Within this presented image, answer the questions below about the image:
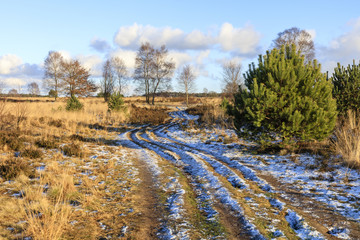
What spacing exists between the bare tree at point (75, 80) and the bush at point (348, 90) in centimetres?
3101

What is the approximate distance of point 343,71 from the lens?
1086cm

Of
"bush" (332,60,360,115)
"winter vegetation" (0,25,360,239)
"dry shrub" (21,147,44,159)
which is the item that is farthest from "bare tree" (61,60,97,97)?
"bush" (332,60,360,115)

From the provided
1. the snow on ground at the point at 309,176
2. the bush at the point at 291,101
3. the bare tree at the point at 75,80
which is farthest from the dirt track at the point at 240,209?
the bare tree at the point at 75,80

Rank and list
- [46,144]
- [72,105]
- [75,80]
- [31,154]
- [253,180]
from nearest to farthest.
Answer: [253,180], [31,154], [46,144], [72,105], [75,80]

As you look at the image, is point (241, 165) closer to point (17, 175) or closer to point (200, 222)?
point (200, 222)

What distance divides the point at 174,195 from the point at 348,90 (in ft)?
34.7

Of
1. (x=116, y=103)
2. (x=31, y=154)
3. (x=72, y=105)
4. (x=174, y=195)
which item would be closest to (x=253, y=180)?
(x=174, y=195)

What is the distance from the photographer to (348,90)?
1048 centimetres

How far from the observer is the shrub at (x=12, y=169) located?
213 inches

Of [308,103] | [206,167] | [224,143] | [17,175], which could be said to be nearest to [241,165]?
[206,167]

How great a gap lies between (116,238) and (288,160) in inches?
279

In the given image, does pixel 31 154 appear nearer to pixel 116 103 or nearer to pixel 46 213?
pixel 46 213

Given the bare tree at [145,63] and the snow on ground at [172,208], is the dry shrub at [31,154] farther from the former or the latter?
the bare tree at [145,63]

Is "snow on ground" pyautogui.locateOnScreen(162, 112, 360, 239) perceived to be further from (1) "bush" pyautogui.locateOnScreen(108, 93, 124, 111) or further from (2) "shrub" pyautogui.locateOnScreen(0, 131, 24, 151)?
(1) "bush" pyautogui.locateOnScreen(108, 93, 124, 111)
